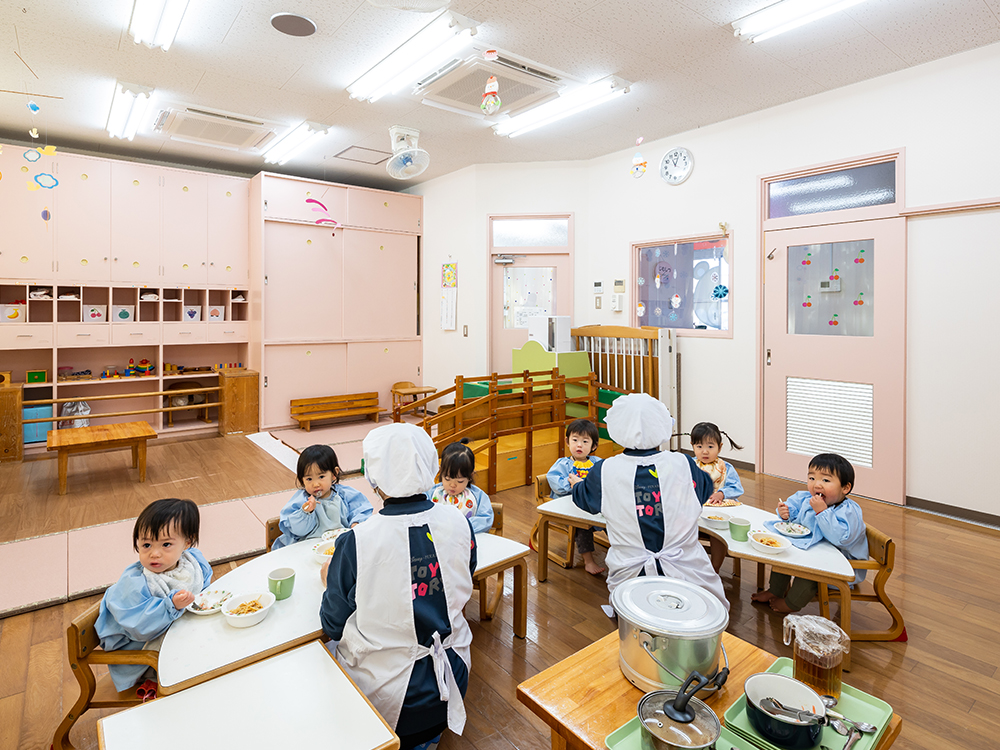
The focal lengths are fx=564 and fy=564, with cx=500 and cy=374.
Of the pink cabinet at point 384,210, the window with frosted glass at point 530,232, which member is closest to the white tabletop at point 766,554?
the window with frosted glass at point 530,232

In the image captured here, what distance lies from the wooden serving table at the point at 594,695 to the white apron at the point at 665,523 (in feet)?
2.61

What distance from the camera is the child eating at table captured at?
2490 mm

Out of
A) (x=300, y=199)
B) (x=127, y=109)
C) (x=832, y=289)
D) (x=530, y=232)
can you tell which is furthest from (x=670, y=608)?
(x=300, y=199)

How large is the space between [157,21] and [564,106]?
311 centimetres

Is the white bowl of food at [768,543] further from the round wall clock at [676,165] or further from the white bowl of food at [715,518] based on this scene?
the round wall clock at [676,165]

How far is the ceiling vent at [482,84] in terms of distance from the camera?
4.20 m

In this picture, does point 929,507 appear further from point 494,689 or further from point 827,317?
point 494,689

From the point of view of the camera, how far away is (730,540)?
2486 mm

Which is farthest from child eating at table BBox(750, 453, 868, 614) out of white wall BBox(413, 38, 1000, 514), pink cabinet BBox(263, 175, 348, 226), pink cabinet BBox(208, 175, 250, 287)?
pink cabinet BBox(208, 175, 250, 287)

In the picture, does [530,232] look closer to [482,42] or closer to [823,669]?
[482,42]

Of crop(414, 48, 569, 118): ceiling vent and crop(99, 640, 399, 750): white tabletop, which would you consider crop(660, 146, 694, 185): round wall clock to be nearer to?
crop(414, 48, 569, 118): ceiling vent

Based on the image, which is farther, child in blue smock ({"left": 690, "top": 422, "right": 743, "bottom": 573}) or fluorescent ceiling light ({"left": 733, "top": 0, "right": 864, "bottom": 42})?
fluorescent ceiling light ({"left": 733, "top": 0, "right": 864, "bottom": 42})

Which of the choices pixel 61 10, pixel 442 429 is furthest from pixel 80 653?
pixel 61 10

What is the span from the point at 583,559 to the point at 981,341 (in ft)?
10.8
